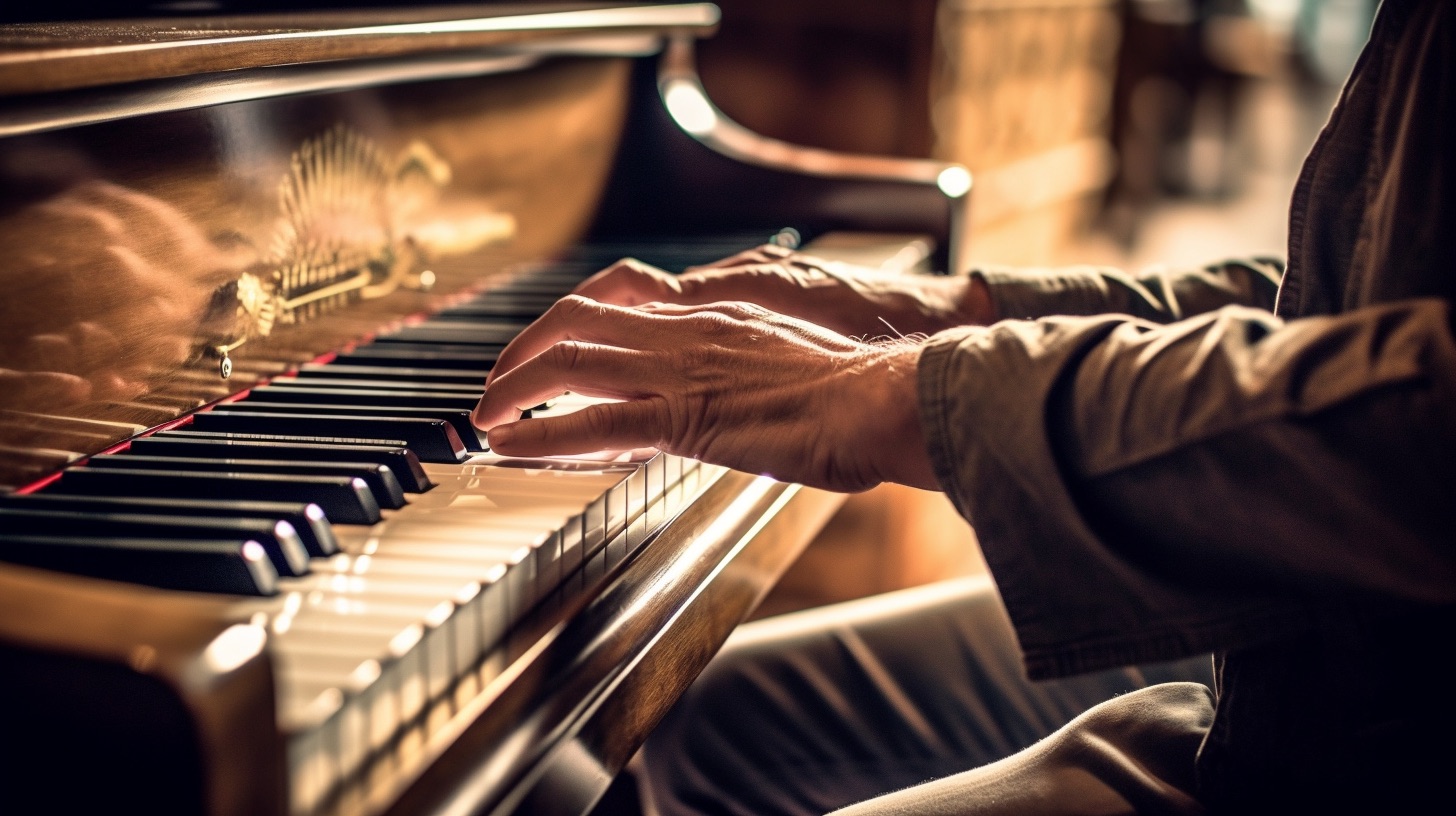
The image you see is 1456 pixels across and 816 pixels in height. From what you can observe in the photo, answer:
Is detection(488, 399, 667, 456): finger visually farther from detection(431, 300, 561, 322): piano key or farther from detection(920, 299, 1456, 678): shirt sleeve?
detection(431, 300, 561, 322): piano key

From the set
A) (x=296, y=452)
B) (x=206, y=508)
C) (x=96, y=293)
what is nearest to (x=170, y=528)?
(x=206, y=508)

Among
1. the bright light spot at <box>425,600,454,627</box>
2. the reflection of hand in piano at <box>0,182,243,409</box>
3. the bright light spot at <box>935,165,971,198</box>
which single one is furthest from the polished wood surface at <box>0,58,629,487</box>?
the bright light spot at <box>935,165,971,198</box>

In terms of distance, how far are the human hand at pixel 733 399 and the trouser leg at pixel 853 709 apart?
1.22 feet

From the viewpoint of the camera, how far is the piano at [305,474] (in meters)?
0.46

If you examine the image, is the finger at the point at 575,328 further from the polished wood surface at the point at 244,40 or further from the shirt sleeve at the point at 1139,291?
the shirt sleeve at the point at 1139,291

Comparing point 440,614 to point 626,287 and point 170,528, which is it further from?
point 626,287

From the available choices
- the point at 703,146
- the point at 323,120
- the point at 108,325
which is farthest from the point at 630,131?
the point at 108,325

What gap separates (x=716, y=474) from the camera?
3.27 ft

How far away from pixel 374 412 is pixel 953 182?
3.69ft

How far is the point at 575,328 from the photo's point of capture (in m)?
0.90

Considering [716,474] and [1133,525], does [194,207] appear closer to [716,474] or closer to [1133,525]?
[716,474]

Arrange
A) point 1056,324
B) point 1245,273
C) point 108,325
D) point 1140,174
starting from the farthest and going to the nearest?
point 1140,174
point 1245,273
point 108,325
point 1056,324

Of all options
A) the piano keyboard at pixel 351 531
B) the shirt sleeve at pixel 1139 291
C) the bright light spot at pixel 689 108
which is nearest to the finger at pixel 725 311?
the piano keyboard at pixel 351 531

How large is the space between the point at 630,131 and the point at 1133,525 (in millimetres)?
1242
